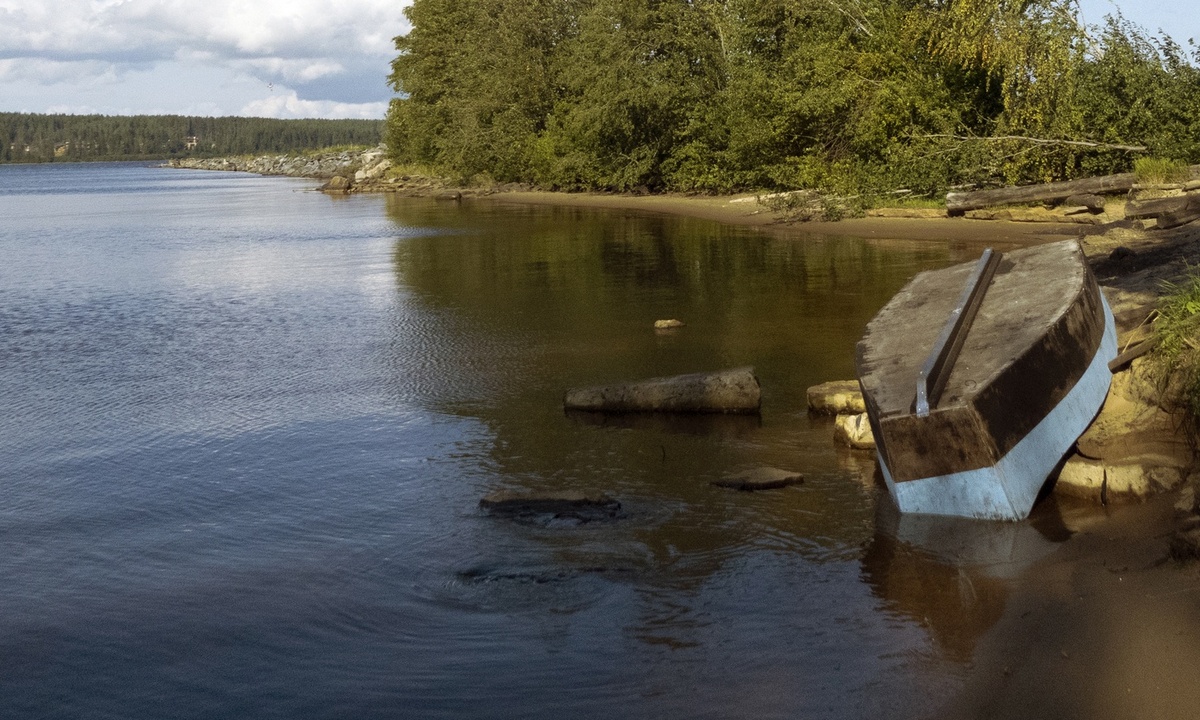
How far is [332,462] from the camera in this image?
942cm

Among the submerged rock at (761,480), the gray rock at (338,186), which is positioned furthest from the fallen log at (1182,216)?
the gray rock at (338,186)

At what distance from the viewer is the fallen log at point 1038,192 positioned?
2216cm

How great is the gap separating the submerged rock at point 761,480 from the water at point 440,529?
4.7 inches

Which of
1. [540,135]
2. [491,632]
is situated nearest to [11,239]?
[540,135]

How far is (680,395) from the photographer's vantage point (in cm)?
1052

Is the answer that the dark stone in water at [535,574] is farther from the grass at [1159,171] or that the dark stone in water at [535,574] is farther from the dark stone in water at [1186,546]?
the grass at [1159,171]

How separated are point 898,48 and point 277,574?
993 inches

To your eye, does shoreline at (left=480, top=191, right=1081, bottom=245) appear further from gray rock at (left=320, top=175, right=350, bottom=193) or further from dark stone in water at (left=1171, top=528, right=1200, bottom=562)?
gray rock at (left=320, top=175, right=350, bottom=193)

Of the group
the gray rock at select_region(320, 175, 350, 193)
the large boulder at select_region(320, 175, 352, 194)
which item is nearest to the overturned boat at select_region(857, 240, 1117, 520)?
the large boulder at select_region(320, 175, 352, 194)

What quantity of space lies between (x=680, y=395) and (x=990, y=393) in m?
3.98

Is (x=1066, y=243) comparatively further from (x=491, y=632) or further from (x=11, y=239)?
(x=11, y=239)

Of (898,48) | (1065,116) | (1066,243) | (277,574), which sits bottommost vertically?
(277,574)

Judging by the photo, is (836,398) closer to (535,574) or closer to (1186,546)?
(535,574)

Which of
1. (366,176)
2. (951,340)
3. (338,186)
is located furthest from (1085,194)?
(366,176)
